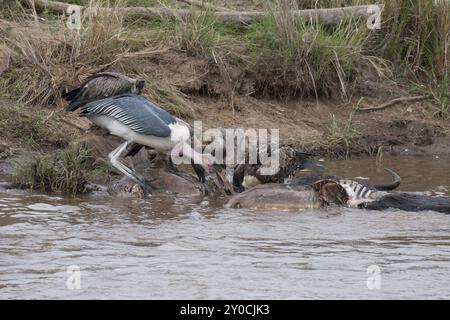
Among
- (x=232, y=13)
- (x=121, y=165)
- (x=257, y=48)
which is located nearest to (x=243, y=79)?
(x=257, y=48)

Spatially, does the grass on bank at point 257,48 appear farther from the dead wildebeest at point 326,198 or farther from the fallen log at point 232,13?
the dead wildebeest at point 326,198

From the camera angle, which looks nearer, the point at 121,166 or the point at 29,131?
the point at 121,166

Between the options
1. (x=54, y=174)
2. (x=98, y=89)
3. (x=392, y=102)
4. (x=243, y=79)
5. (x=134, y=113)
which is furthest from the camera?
(x=392, y=102)

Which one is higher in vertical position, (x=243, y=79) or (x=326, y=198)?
(x=243, y=79)

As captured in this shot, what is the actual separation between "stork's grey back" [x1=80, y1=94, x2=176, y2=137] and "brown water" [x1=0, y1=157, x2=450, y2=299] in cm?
58

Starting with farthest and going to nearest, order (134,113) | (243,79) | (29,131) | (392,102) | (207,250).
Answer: (392,102)
(243,79)
(29,131)
(134,113)
(207,250)

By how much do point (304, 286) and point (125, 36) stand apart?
482 cm

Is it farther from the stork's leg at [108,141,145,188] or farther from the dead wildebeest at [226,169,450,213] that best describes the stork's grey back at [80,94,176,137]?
the dead wildebeest at [226,169,450,213]

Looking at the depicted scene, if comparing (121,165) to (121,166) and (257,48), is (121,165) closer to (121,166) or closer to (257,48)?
(121,166)

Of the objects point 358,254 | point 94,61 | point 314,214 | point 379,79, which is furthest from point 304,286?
point 379,79

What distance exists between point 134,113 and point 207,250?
2000 mm

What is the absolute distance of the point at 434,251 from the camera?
6.86 meters

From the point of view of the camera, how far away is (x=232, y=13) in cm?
1117

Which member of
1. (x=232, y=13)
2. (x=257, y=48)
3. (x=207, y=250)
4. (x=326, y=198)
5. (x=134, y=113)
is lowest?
(x=207, y=250)
